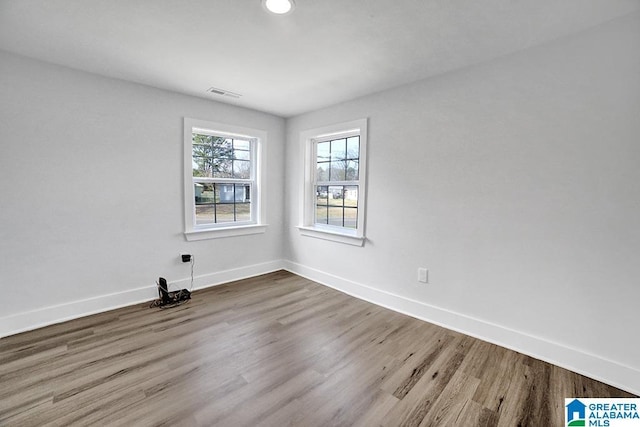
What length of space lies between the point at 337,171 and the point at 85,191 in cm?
280

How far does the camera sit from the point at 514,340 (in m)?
2.28

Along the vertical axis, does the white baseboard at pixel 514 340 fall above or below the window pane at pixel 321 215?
below

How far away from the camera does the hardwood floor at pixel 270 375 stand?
1.59 meters

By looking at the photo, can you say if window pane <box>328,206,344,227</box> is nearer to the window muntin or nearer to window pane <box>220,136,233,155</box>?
the window muntin

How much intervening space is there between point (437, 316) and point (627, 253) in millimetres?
1464

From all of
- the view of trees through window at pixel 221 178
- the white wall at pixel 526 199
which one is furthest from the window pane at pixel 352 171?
the view of trees through window at pixel 221 178

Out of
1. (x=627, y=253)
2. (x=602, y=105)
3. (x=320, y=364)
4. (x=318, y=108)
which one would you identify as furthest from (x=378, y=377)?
(x=318, y=108)

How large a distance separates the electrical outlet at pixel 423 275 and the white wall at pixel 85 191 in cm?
265

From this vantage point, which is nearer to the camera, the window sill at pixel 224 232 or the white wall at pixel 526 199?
the white wall at pixel 526 199

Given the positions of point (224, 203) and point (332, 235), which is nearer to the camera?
point (332, 235)

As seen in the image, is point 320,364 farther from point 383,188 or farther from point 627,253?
point 627,253

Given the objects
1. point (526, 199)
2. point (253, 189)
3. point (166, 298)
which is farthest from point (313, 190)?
point (526, 199)

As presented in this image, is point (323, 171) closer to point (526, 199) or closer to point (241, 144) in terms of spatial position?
point (241, 144)

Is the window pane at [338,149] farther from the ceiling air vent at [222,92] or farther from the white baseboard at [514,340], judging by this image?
the white baseboard at [514,340]
